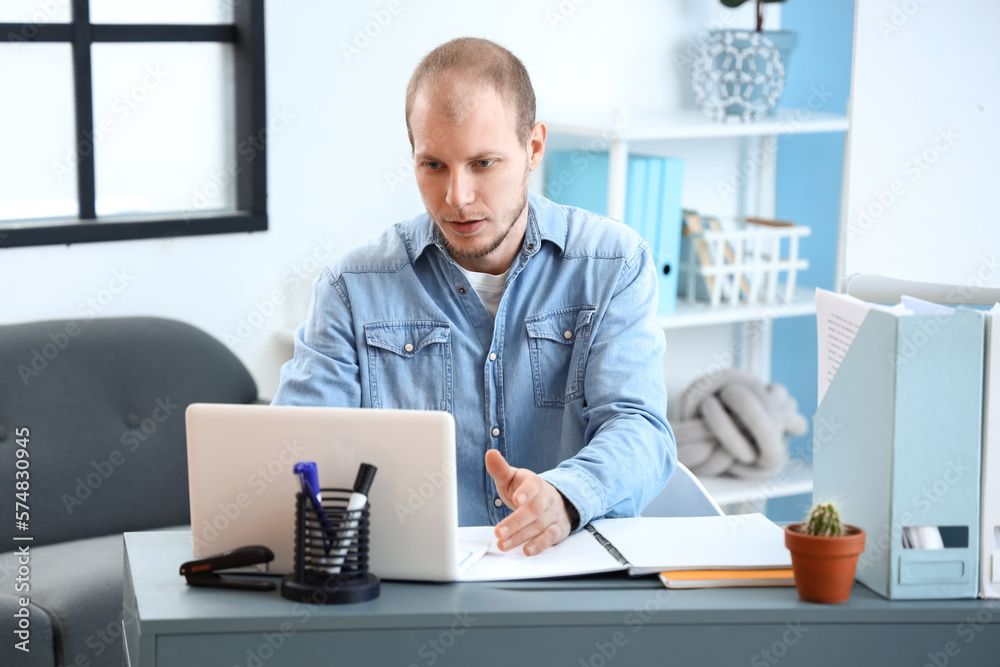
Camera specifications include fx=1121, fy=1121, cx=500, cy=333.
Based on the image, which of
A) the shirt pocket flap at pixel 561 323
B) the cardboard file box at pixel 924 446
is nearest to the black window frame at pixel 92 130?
the shirt pocket flap at pixel 561 323

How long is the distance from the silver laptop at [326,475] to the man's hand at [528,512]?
0.40 ft

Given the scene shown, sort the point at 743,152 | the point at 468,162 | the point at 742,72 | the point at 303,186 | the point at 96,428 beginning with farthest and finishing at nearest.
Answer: the point at 743,152, the point at 742,72, the point at 303,186, the point at 96,428, the point at 468,162

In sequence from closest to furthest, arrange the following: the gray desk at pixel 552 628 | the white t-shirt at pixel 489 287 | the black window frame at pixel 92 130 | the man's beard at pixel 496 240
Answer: the gray desk at pixel 552 628 → the man's beard at pixel 496 240 → the white t-shirt at pixel 489 287 → the black window frame at pixel 92 130

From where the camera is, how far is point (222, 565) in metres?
1.22

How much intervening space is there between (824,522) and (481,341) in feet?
2.48

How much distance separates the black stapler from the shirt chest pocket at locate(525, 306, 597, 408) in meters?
0.70

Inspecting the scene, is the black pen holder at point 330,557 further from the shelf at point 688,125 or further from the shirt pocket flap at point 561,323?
the shelf at point 688,125

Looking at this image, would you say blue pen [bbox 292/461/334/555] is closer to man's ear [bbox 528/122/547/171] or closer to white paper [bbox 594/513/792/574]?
white paper [bbox 594/513/792/574]

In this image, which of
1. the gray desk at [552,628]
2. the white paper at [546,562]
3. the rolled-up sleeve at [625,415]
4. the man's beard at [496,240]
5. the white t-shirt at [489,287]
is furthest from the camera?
the white t-shirt at [489,287]

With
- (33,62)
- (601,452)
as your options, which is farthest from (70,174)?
(601,452)

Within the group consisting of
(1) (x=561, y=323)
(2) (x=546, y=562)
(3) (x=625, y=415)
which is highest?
(1) (x=561, y=323)

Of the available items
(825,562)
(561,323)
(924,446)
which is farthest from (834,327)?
(561,323)

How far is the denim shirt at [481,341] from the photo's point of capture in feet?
5.92

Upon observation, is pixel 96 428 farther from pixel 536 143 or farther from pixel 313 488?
pixel 313 488
